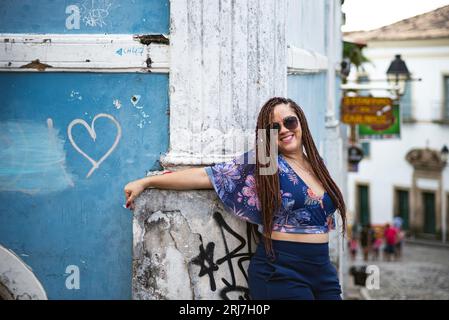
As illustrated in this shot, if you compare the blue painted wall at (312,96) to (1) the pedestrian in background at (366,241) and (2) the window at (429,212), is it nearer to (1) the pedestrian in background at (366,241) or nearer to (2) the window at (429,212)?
(1) the pedestrian in background at (366,241)

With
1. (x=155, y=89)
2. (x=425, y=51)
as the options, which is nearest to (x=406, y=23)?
(x=425, y=51)

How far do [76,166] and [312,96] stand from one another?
12.2ft

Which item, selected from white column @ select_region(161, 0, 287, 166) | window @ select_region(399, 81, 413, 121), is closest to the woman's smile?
white column @ select_region(161, 0, 287, 166)

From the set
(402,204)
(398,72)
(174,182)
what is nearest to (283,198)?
(174,182)

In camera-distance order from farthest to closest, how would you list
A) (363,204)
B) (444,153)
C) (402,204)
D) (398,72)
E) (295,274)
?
(363,204) → (402,204) → (444,153) → (398,72) → (295,274)

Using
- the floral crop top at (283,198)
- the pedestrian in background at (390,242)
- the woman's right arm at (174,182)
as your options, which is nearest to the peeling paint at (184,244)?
the woman's right arm at (174,182)

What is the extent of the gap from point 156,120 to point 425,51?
27.9 meters

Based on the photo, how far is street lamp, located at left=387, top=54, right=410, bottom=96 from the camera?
56.4 feet

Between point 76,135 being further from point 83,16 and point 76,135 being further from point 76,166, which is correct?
point 83,16

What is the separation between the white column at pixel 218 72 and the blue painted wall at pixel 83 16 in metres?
0.19

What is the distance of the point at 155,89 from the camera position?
5.73m

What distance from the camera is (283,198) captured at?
5.13m

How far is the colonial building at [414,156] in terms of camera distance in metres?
32.7
